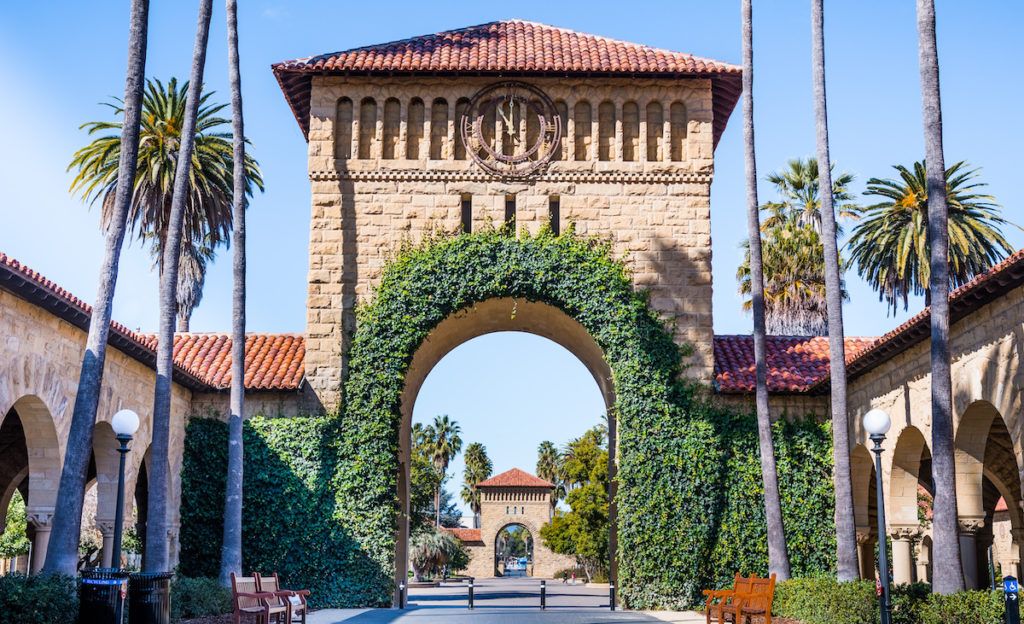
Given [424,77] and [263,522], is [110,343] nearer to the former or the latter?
[263,522]

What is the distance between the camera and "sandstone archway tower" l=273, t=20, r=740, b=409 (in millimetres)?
23469

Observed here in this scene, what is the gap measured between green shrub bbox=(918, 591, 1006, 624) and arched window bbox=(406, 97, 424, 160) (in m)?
14.8

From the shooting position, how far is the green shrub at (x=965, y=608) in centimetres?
1193

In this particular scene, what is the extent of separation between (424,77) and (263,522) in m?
10.4

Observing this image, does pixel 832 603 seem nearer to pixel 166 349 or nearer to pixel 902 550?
pixel 902 550

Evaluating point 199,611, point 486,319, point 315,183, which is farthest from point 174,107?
point 199,611

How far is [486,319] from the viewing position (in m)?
26.1

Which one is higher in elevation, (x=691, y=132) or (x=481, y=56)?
Answer: (x=481, y=56)

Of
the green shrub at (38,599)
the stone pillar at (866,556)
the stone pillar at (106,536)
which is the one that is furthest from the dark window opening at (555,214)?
the green shrub at (38,599)

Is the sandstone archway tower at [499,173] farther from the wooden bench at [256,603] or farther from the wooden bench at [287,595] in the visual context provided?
the wooden bench at [256,603]

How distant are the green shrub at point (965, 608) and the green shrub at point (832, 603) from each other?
164 cm

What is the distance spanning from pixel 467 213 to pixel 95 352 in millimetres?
10878

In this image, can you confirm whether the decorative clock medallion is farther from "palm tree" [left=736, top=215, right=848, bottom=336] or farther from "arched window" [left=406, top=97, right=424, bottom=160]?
"palm tree" [left=736, top=215, right=848, bottom=336]

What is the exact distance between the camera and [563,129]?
23938 millimetres
